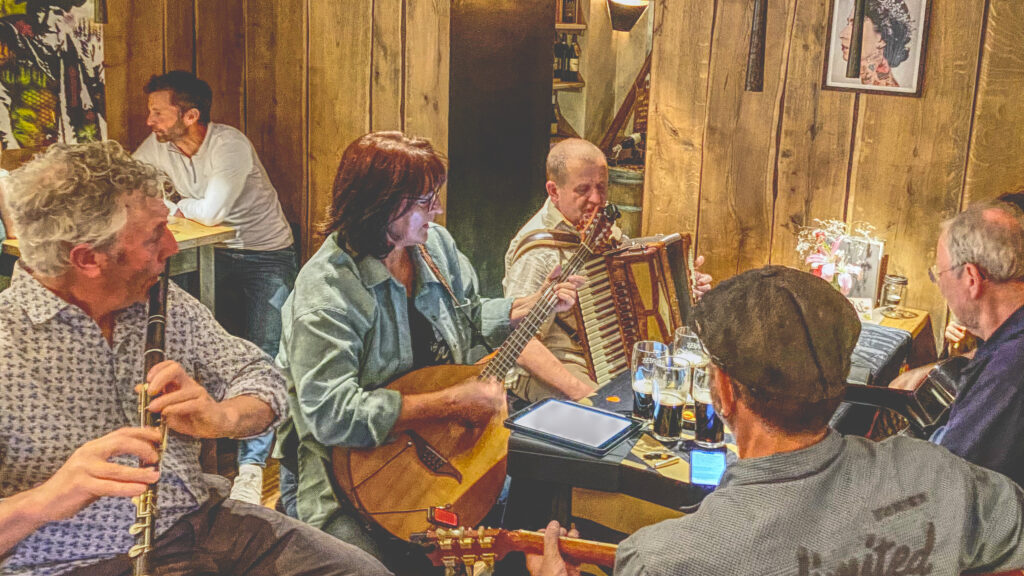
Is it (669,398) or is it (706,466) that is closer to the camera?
(706,466)

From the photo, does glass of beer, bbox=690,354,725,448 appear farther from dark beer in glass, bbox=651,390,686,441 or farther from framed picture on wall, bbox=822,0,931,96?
framed picture on wall, bbox=822,0,931,96

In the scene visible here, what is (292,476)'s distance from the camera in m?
2.63

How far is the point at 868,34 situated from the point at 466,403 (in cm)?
243

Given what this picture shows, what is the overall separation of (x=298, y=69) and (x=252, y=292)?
1211 millimetres

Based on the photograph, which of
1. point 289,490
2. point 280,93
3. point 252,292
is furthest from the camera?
point 280,93

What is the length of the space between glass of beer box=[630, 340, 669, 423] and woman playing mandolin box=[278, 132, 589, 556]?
42cm

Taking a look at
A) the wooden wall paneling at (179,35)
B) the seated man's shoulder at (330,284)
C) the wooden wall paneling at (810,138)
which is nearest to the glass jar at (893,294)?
the wooden wall paneling at (810,138)

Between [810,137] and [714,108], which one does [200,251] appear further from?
[810,137]

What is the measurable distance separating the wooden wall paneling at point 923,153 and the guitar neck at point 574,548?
276cm

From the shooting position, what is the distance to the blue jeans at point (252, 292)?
4.43 m

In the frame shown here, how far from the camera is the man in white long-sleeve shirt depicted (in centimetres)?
424

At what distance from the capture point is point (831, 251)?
147 inches

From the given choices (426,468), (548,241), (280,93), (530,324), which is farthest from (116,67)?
(426,468)

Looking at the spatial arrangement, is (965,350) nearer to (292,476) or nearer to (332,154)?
(292,476)
